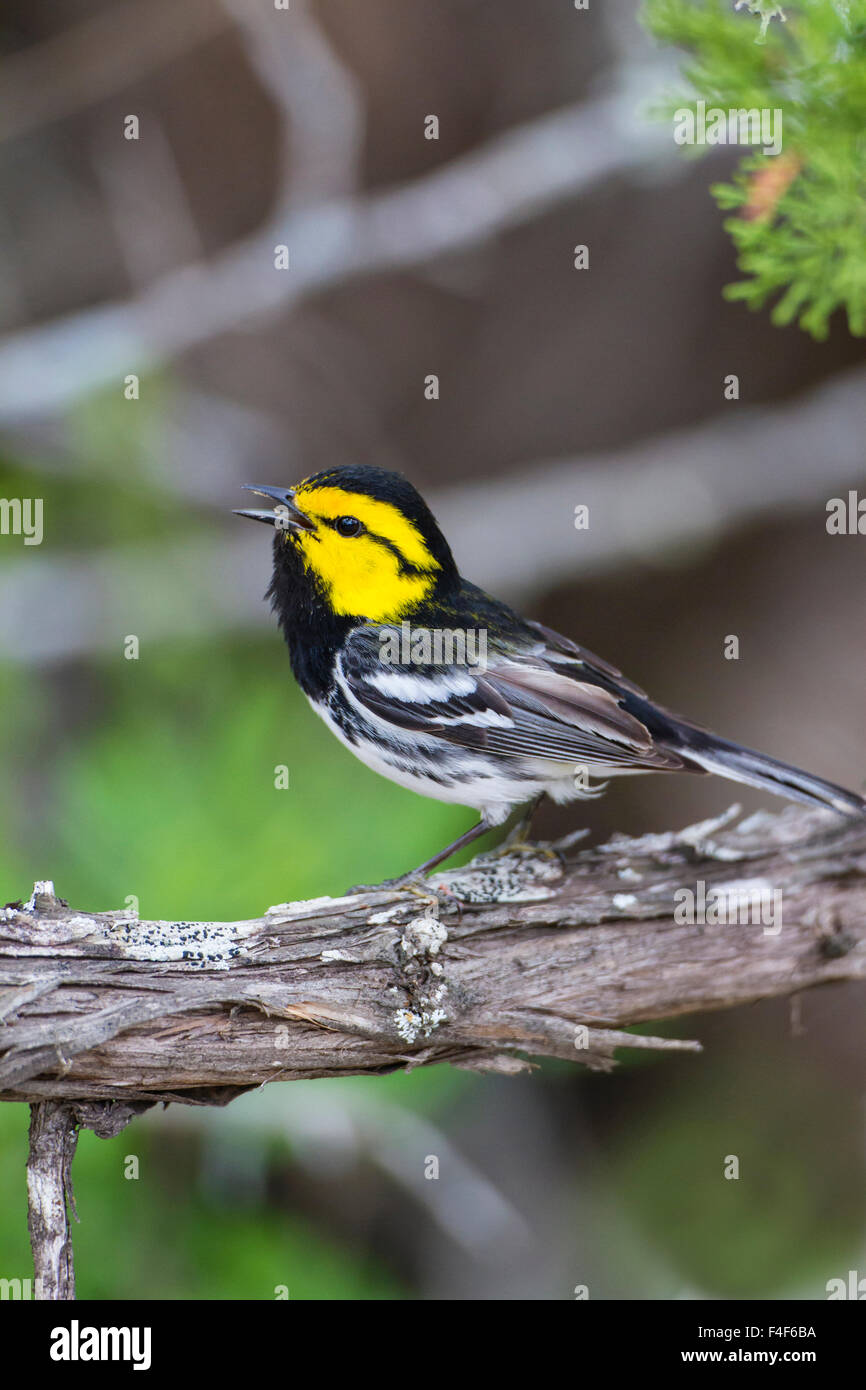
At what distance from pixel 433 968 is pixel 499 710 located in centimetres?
80

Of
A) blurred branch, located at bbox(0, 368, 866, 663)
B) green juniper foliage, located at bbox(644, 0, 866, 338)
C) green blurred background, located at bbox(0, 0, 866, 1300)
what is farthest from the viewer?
blurred branch, located at bbox(0, 368, 866, 663)

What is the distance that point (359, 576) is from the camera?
3010 millimetres

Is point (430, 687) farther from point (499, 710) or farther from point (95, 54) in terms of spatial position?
point (95, 54)

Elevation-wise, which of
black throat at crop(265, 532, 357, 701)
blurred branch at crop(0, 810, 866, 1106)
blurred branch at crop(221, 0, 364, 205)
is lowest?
blurred branch at crop(0, 810, 866, 1106)

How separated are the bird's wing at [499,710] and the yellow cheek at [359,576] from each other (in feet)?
0.22

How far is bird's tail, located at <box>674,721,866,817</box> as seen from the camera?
287 centimetres

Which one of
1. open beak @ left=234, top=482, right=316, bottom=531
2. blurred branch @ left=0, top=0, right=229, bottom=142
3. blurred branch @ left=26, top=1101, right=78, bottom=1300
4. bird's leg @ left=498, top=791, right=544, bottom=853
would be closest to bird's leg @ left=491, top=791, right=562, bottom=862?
bird's leg @ left=498, top=791, right=544, bottom=853

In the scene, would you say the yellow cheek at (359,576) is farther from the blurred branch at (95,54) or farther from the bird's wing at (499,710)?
the blurred branch at (95,54)

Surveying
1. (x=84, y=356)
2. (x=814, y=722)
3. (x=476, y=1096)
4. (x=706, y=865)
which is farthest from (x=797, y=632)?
(x=84, y=356)

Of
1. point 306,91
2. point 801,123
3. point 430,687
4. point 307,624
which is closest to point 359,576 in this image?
point 307,624

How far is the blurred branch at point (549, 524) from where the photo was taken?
5.21m

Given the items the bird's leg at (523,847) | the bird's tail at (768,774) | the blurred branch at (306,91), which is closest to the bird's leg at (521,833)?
the bird's leg at (523,847)

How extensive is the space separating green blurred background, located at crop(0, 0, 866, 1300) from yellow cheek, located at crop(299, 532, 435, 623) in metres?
0.95

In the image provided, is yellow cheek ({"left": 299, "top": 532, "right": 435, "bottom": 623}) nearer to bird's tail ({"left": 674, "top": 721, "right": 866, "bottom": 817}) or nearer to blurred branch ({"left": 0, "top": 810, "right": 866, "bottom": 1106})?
blurred branch ({"left": 0, "top": 810, "right": 866, "bottom": 1106})
